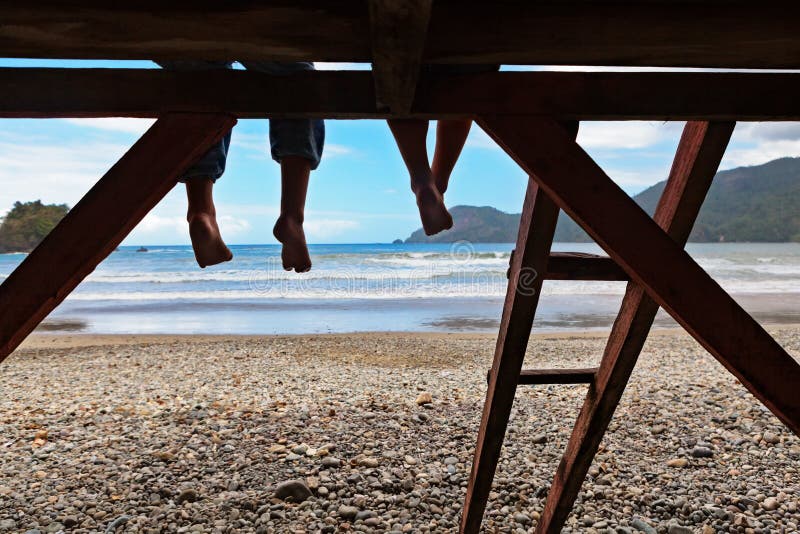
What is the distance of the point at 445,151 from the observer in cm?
185

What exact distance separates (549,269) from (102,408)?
15.6 feet

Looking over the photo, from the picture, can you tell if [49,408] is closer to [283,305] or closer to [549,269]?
[549,269]

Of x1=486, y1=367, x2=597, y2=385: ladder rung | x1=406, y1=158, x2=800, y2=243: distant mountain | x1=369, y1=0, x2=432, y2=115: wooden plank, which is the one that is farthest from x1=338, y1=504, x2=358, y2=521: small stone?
x1=406, y1=158, x2=800, y2=243: distant mountain

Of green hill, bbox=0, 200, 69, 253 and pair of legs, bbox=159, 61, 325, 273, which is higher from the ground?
green hill, bbox=0, 200, 69, 253

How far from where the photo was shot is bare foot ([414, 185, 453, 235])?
1674 mm

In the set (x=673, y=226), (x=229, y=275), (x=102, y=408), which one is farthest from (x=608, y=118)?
(x=229, y=275)

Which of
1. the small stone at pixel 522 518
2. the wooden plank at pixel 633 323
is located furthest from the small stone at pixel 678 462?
the wooden plank at pixel 633 323

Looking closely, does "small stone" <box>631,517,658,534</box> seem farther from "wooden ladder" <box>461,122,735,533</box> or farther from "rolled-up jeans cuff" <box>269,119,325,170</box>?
"rolled-up jeans cuff" <box>269,119,325,170</box>

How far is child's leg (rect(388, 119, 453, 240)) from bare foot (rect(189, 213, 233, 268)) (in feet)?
2.21

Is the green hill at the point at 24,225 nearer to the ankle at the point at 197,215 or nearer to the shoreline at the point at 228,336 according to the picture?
the shoreline at the point at 228,336

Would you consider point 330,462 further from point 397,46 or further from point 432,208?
point 397,46

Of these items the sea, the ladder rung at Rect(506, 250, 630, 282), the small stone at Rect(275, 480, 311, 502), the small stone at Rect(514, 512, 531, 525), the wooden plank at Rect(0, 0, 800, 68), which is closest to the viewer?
the wooden plank at Rect(0, 0, 800, 68)

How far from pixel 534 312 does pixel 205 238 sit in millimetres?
1092

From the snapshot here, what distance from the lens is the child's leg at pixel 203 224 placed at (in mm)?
1786
